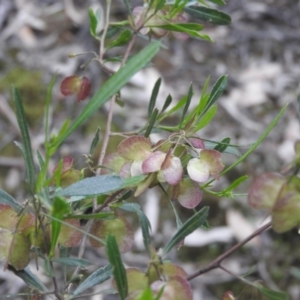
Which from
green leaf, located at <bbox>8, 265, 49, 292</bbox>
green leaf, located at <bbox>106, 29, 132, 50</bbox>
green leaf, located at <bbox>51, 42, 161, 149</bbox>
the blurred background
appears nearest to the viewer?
green leaf, located at <bbox>51, 42, 161, 149</bbox>

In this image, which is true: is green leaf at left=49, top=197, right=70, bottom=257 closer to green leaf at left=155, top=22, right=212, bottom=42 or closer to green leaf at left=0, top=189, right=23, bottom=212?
green leaf at left=0, top=189, right=23, bottom=212

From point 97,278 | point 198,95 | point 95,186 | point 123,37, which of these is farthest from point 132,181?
point 198,95

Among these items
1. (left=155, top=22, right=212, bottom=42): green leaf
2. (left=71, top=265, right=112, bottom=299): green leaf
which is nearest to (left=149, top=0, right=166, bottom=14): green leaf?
(left=155, top=22, right=212, bottom=42): green leaf

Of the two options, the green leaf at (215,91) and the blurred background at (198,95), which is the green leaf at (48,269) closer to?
the green leaf at (215,91)

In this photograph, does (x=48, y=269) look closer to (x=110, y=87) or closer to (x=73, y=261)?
(x=73, y=261)

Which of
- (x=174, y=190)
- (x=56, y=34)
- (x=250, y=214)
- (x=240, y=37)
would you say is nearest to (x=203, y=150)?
(x=174, y=190)

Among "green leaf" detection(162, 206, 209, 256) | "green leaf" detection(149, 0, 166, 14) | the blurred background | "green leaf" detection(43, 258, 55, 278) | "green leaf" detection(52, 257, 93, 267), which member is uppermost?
"green leaf" detection(149, 0, 166, 14)
